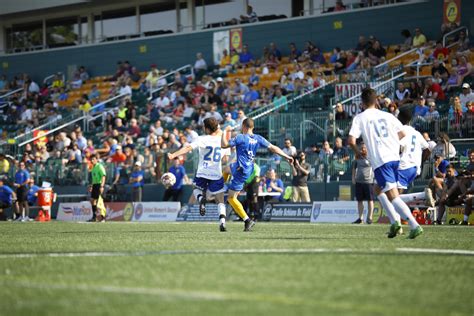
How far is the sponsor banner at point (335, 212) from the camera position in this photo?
2614cm

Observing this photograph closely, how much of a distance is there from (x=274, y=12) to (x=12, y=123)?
48.8 ft

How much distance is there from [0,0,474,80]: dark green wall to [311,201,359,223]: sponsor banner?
10.7 m

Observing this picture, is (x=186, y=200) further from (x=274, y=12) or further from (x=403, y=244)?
(x=403, y=244)

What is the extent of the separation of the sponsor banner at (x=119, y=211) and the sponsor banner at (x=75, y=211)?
0.79 m

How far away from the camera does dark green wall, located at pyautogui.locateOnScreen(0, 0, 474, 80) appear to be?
117 feet

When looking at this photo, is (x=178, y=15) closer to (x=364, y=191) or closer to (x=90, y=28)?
(x=90, y=28)

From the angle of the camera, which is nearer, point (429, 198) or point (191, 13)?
point (429, 198)

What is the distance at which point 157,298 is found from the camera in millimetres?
6625

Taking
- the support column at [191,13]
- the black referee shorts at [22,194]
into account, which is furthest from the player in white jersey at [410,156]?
the support column at [191,13]

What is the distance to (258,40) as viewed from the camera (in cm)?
4138

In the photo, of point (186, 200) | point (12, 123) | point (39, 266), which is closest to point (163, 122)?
point (186, 200)

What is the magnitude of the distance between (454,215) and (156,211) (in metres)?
11.5

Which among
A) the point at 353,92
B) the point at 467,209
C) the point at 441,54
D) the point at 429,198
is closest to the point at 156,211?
the point at 353,92

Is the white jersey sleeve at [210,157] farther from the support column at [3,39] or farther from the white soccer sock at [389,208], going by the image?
the support column at [3,39]
